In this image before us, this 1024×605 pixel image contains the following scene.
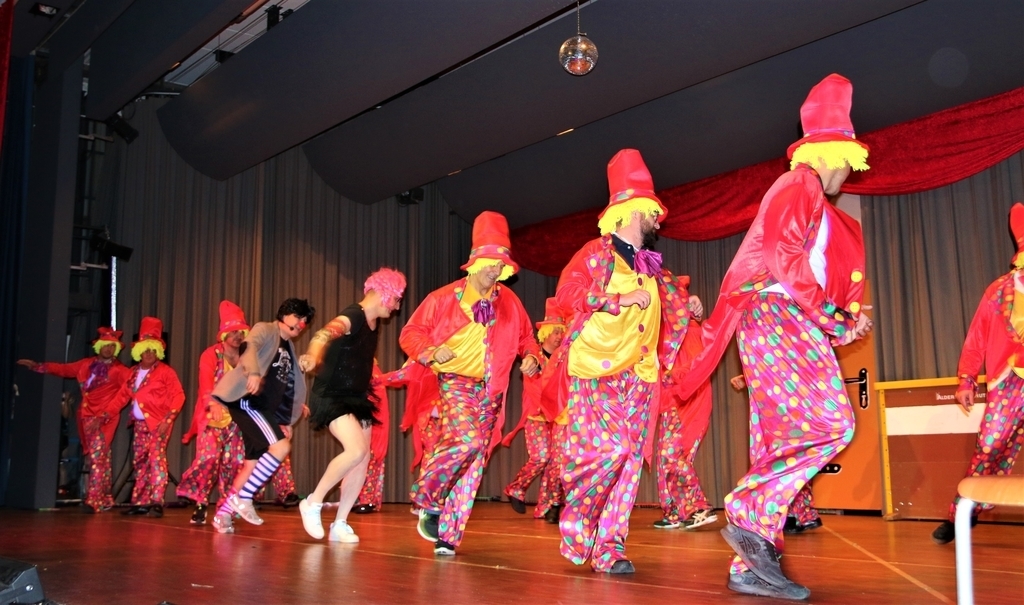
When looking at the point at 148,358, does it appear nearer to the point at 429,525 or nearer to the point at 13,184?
the point at 13,184

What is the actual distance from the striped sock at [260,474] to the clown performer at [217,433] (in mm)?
1179

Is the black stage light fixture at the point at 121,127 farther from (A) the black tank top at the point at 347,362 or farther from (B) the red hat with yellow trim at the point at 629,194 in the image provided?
(B) the red hat with yellow trim at the point at 629,194

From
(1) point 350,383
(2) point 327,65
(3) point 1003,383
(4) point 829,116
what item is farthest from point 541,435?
(4) point 829,116

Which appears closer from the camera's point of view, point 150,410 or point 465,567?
point 465,567

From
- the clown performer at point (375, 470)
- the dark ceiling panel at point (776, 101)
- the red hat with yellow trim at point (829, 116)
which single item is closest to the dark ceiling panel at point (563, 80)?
the dark ceiling panel at point (776, 101)

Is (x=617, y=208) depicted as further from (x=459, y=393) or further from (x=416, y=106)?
(x=416, y=106)

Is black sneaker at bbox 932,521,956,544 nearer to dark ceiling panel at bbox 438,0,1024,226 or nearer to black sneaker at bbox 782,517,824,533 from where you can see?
black sneaker at bbox 782,517,824,533

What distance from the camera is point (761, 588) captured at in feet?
9.99

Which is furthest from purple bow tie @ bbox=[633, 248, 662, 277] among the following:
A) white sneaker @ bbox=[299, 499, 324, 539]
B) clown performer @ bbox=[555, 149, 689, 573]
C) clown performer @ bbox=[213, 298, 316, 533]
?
clown performer @ bbox=[213, 298, 316, 533]

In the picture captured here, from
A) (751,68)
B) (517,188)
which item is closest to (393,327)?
(517,188)

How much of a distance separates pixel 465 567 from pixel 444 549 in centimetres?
50

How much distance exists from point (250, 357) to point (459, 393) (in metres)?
1.78

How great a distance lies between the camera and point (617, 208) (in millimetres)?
3949

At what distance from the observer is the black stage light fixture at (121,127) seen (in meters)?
9.81
